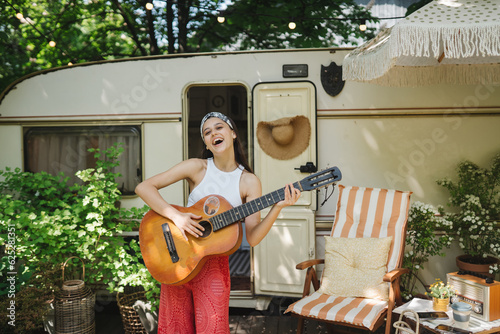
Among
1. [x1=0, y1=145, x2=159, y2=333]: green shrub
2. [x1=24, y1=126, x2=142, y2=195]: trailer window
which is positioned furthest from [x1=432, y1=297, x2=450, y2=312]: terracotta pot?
[x1=24, y1=126, x2=142, y2=195]: trailer window

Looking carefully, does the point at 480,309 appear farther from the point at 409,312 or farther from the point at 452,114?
the point at 452,114

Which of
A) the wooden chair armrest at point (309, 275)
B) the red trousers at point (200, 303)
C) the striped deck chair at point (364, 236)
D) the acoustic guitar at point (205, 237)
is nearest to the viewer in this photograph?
the red trousers at point (200, 303)

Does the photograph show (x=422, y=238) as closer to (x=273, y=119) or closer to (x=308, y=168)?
(x=308, y=168)

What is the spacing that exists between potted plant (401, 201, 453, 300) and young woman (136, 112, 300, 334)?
7.49 feet

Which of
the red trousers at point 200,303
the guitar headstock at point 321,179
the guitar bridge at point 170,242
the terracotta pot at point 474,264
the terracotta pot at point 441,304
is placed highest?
the guitar headstock at point 321,179

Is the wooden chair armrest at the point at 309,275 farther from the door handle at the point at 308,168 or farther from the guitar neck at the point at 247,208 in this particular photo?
the guitar neck at the point at 247,208

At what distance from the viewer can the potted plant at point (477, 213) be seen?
4060 millimetres

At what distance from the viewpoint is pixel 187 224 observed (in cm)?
236

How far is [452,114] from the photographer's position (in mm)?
4332

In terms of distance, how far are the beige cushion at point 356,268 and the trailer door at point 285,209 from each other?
56cm

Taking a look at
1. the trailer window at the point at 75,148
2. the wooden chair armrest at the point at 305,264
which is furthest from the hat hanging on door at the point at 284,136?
the trailer window at the point at 75,148

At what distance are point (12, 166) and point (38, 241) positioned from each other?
1598 millimetres

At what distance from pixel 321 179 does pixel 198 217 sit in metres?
0.71

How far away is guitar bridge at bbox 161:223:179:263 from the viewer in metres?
2.39
